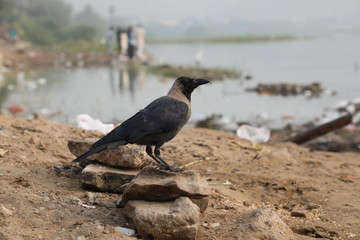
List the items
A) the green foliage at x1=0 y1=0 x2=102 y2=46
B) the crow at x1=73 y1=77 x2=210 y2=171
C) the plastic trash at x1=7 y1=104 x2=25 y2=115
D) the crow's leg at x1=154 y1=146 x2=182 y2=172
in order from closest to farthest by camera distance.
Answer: the crow at x1=73 y1=77 x2=210 y2=171, the crow's leg at x1=154 y1=146 x2=182 y2=172, the plastic trash at x1=7 y1=104 x2=25 y2=115, the green foliage at x1=0 y1=0 x2=102 y2=46

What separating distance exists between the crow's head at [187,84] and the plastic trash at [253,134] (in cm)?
336

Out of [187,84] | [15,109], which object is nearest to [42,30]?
[15,109]

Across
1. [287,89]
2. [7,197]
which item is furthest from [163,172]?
[287,89]

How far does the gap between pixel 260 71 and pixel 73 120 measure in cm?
1268

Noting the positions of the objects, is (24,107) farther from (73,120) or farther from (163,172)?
(163,172)

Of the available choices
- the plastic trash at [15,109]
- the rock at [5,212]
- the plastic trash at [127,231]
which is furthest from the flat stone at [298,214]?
the plastic trash at [15,109]

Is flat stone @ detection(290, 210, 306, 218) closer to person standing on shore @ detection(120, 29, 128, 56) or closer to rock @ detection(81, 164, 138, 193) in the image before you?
rock @ detection(81, 164, 138, 193)

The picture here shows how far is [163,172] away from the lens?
3.67m

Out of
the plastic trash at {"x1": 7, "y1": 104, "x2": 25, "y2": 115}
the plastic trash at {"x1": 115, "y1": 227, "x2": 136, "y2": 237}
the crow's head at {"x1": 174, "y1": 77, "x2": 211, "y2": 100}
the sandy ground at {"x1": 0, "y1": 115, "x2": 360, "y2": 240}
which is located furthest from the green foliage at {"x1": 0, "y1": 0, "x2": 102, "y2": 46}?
the plastic trash at {"x1": 115, "y1": 227, "x2": 136, "y2": 237}

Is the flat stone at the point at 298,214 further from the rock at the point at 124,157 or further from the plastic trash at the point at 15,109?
the plastic trash at the point at 15,109

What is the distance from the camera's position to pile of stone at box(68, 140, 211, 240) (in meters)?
3.35

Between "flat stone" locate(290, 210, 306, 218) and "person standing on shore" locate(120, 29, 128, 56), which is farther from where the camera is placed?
"person standing on shore" locate(120, 29, 128, 56)

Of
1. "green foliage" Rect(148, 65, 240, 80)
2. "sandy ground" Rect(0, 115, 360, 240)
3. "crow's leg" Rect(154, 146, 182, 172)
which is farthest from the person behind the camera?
"green foliage" Rect(148, 65, 240, 80)

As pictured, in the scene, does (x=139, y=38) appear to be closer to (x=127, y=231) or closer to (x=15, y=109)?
(x=15, y=109)
